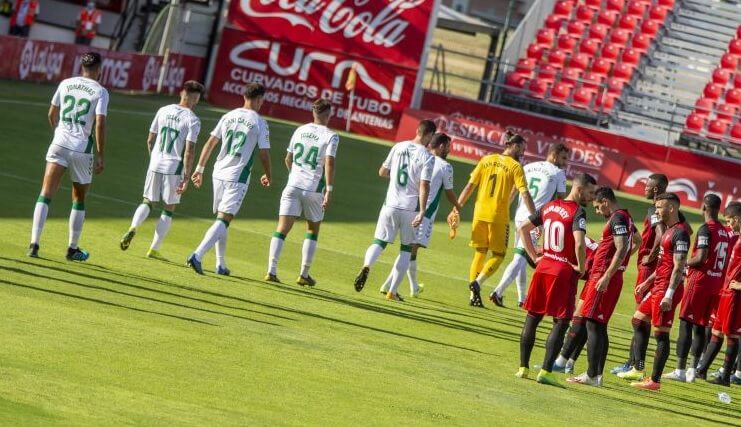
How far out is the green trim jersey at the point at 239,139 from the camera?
51.4 feet

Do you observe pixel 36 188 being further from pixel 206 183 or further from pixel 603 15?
pixel 603 15

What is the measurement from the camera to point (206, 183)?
25047 millimetres

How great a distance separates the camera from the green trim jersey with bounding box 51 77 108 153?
570 inches

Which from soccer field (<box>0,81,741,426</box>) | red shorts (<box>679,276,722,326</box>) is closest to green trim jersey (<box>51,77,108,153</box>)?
soccer field (<box>0,81,741,426</box>)

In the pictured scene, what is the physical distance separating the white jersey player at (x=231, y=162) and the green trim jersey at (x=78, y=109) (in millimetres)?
1459

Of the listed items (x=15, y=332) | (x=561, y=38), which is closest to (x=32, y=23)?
(x=561, y=38)

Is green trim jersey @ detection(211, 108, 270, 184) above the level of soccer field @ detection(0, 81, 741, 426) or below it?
above

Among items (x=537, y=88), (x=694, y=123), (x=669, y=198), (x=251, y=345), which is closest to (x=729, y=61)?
(x=694, y=123)

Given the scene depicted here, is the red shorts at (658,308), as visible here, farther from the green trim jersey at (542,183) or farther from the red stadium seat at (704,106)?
the red stadium seat at (704,106)

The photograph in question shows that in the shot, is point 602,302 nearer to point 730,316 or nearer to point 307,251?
point 730,316

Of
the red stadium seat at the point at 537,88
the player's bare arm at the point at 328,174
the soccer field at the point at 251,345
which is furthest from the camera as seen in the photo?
the red stadium seat at the point at 537,88

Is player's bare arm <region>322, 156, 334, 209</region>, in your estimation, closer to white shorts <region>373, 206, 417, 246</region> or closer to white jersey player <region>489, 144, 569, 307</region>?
white shorts <region>373, 206, 417, 246</region>

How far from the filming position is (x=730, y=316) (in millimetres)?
14586

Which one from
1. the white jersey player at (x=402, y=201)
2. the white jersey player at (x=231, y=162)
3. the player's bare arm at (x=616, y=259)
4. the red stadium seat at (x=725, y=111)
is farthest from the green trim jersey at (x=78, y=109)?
the red stadium seat at (x=725, y=111)
